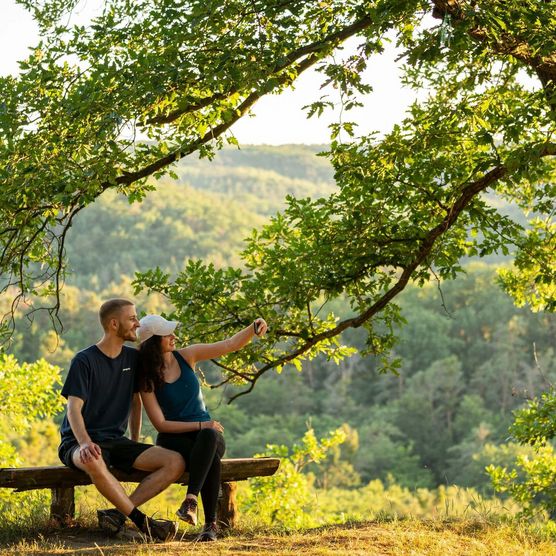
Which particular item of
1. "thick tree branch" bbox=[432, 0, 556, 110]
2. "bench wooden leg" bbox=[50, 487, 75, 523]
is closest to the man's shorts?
"bench wooden leg" bbox=[50, 487, 75, 523]

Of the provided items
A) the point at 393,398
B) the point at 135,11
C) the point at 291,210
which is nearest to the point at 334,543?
the point at 291,210

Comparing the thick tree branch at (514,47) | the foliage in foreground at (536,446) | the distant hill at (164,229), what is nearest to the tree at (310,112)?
the thick tree branch at (514,47)

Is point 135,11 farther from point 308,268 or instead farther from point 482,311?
point 482,311

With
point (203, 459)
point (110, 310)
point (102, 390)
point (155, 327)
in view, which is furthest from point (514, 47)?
point (102, 390)

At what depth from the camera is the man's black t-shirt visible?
585 cm

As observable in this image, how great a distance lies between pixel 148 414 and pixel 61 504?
94 centimetres

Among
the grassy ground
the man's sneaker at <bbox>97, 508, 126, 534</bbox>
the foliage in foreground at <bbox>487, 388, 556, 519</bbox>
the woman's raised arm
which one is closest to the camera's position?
the grassy ground

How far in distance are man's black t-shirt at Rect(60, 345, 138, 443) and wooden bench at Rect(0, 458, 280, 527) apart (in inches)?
10.6

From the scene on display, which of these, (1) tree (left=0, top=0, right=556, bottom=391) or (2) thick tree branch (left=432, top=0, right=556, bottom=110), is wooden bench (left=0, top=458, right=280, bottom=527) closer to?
(1) tree (left=0, top=0, right=556, bottom=391)

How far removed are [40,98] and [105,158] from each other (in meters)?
1.06

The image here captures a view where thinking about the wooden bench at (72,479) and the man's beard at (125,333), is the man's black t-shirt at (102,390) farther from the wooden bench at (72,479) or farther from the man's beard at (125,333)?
the wooden bench at (72,479)

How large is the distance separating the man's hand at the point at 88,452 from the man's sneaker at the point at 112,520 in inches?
21.1

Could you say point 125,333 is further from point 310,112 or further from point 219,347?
point 310,112

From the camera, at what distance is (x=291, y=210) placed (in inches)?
337
